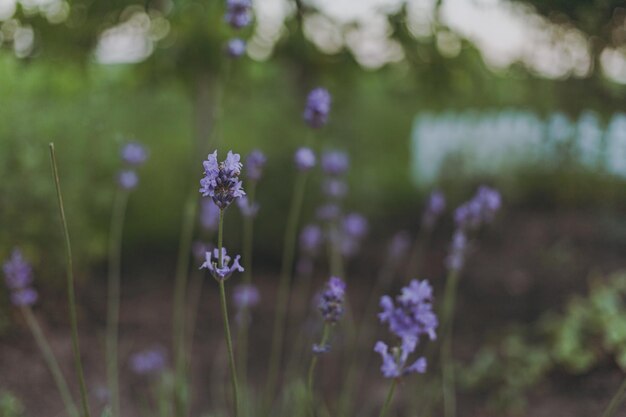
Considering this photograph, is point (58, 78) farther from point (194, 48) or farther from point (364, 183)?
point (364, 183)

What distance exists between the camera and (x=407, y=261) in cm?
629

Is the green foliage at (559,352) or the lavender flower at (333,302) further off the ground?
the green foliage at (559,352)

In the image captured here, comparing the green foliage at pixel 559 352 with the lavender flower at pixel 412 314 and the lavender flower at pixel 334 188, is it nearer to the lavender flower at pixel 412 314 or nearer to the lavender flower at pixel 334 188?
the lavender flower at pixel 334 188

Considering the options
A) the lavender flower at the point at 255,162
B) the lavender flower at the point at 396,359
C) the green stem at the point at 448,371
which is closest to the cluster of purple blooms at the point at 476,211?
the green stem at the point at 448,371

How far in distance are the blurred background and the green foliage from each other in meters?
0.01

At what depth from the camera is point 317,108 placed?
214cm

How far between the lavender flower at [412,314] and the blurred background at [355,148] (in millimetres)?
1116

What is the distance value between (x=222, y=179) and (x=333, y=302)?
434 millimetres

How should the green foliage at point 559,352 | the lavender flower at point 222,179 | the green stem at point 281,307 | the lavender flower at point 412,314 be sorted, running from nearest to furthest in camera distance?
the lavender flower at point 222,179, the lavender flower at point 412,314, the green stem at point 281,307, the green foliage at point 559,352

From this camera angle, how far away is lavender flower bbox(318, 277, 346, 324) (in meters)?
1.58

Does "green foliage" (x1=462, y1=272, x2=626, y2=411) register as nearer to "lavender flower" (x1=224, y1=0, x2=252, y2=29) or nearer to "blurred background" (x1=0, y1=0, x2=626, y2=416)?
"blurred background" (x1=0, y1=0, x2=626, y2=416)

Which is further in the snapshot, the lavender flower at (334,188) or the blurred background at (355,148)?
the blurred background at (355,148)

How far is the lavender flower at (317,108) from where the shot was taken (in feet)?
6.99

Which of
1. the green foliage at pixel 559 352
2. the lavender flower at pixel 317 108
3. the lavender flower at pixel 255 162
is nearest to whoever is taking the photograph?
the lavender flower at pixel 317 108
